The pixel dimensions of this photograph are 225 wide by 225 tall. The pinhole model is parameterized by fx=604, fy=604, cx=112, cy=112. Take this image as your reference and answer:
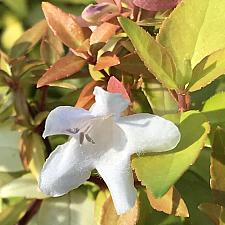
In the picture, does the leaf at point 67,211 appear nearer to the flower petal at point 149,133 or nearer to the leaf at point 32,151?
the leaf at point 32,151

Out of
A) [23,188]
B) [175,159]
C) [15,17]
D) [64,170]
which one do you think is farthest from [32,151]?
[15,17]

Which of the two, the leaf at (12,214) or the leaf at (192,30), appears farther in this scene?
the leaf at (12,214)

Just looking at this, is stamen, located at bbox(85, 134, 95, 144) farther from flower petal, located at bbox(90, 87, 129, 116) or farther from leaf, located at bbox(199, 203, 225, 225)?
leaf, located at bbox(199, 203, 225, 225)

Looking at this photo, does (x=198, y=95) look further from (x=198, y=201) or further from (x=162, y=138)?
(x=162, y=138)

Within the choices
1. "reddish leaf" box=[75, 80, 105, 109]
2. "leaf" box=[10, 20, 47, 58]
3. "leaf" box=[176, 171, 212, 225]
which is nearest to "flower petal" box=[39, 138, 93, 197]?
"reddish leaf" box=[75, 80, 105, 109]

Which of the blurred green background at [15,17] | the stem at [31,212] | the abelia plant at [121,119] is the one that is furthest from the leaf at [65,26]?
the blurred green background at [15,17]

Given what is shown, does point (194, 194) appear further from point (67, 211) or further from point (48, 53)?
point (48, 53)

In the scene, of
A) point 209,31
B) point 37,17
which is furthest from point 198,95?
point 37,17
